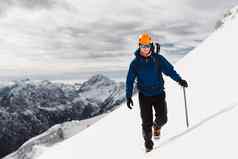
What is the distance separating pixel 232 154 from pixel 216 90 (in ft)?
24.9

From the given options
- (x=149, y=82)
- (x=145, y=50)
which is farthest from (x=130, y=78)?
(x=145, y=50)

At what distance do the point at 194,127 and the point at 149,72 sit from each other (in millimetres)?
1724

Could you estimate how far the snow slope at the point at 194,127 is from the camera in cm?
668

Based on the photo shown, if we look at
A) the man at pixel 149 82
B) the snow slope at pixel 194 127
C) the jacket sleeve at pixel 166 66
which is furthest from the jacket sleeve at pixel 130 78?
the snow slope at pixel 194 127

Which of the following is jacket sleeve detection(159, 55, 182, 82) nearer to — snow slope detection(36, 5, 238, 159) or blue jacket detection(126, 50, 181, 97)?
blue jacket detection(126, 50, 181, 97)

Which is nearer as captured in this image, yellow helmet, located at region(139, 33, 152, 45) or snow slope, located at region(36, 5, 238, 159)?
snow slope, located at region(36, 5, 238, 159)

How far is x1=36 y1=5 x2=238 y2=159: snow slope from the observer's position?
6.68m

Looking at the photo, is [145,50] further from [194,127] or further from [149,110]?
[194,127]

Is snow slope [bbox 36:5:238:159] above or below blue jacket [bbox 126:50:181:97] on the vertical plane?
below

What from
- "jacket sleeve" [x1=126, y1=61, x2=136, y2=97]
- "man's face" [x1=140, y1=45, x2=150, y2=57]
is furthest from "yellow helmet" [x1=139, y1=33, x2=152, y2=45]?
"jacket sleeve" [x1=126, y1=61, x2=136, y2=97]

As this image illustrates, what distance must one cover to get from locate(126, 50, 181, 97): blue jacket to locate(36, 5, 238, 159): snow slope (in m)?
1.32

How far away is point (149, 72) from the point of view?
29.7 ft

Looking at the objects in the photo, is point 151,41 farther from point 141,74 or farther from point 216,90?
point 216,90

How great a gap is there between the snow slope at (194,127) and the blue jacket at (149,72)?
4.32 feet
